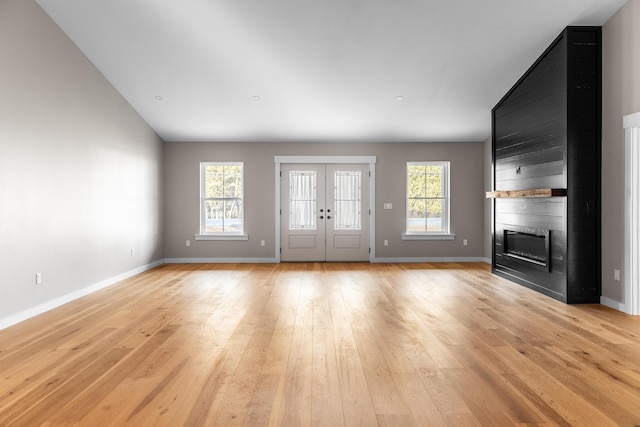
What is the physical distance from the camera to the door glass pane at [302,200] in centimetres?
817

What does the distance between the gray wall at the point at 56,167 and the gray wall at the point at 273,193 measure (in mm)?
1461

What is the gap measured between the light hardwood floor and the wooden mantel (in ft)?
4.11

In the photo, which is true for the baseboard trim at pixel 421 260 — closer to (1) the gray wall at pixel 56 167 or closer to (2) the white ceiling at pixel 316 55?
(2) the white ceiling at pixel 316 55

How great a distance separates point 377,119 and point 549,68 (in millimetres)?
2795

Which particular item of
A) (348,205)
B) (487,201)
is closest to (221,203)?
(348,205)

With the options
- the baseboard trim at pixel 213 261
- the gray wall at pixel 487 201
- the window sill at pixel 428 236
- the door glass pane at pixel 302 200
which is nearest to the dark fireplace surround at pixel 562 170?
the gray wall at pixel 487 201

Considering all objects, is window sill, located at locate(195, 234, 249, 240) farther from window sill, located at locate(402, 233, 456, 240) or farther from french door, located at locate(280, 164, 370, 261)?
window sill, located at locate(402, 233, 456, 240)

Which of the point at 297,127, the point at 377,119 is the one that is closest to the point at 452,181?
the point at 377,119

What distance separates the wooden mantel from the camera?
4649mm

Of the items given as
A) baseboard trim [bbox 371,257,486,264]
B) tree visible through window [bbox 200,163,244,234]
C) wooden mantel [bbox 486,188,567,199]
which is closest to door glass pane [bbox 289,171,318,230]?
tree visible through window [bbox 200,163,244,234]

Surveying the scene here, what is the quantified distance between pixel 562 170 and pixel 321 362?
3703 millimetres

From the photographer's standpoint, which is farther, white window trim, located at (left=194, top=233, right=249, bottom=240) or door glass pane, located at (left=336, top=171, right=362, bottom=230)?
door glass pane, located at (left=336, top=171, right=362, bottom=230)

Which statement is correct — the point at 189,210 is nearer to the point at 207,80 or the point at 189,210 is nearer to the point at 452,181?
the point at 207,80

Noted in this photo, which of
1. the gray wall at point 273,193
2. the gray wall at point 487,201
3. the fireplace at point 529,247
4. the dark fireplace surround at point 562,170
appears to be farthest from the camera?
the gray wall at point 273,193
